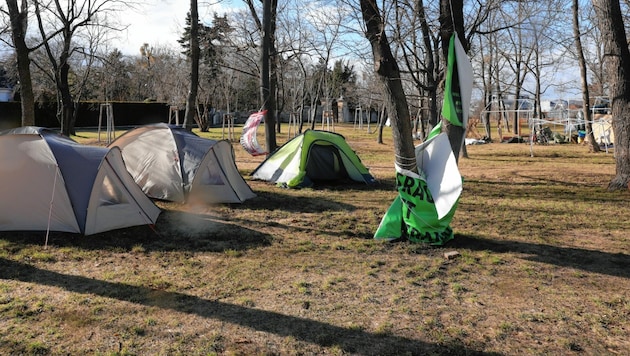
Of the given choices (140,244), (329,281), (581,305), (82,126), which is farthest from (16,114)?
(581,305)

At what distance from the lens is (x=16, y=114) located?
3114cm

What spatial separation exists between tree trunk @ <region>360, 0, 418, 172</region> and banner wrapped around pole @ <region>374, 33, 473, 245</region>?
1.26 ft

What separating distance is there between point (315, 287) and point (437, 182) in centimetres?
204

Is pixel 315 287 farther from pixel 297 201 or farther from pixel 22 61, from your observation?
pixel 22 61

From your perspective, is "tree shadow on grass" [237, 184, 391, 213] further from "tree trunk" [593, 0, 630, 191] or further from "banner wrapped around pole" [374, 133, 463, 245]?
"tree trunk" [593, 0, 630, 191]

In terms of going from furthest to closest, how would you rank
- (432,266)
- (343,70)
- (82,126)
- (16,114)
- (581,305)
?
1. (343,70)
2. (82,126)
3. (16,114)
4. (432,266)
5. (581,305)

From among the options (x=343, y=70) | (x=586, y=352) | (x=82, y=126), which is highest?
(x=343, y=70)

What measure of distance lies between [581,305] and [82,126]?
122ft

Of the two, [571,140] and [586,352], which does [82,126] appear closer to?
[571,140]

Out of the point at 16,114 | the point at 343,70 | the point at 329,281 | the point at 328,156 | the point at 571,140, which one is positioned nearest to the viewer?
the point at 329,281

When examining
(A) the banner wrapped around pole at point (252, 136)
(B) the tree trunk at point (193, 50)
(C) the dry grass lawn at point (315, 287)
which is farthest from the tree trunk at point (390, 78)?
(A) the banner wrapped around pole at point (252, 136)

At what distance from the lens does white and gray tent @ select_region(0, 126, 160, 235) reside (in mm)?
6207

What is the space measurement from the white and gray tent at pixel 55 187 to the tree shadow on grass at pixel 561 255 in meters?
4.70

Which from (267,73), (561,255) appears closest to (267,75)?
(267,73)
